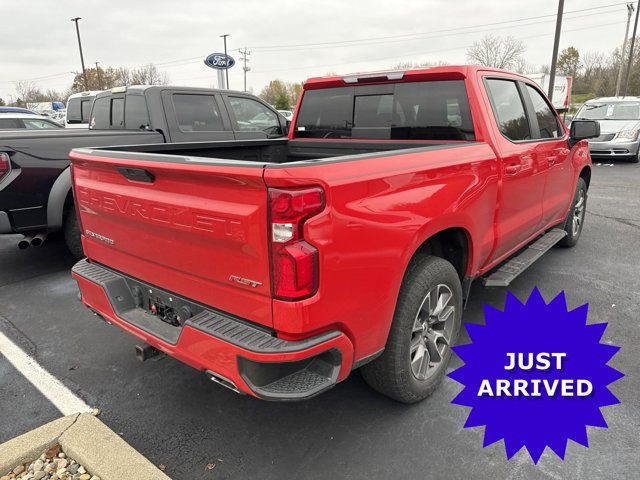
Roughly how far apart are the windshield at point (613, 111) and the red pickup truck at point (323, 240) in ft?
39.3

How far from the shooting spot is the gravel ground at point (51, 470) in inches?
89.7

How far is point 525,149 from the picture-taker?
3635mm

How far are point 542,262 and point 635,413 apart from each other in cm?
279

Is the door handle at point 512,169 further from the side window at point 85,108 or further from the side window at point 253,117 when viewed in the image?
the side window at point 85,108

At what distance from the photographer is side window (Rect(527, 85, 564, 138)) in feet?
14.0

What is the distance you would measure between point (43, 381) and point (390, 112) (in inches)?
123

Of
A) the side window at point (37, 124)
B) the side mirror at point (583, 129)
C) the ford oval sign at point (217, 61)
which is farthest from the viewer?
the ford oval sign at point (217, 61)

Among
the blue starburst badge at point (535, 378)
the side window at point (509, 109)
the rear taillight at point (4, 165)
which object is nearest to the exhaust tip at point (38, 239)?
the rear taillight at point (4, 165)

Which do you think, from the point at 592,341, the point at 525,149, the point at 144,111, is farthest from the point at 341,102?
the point at 144,111

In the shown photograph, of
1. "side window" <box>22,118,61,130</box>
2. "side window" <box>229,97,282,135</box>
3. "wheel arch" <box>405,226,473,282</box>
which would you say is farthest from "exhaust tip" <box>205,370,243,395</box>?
"side window" <box>22,118,61,130</box>

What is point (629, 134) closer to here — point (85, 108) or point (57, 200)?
point (85, 108)

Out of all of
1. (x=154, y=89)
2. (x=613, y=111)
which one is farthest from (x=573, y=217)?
(x=613, y=111)

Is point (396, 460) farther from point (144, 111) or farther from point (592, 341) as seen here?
point (144, 111)

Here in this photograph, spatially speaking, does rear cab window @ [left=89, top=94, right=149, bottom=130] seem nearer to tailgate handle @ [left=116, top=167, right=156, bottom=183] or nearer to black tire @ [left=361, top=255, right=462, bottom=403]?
tailgate handle @ [left=116, top=167, right=156, bottom=183]
